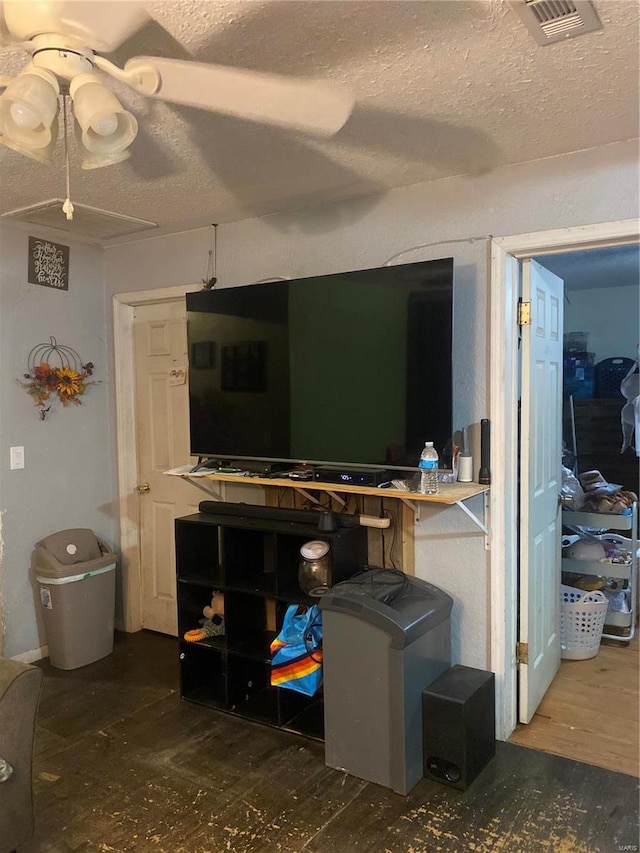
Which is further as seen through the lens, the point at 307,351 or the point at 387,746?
the point at 307,351

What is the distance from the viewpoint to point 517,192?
2.50m

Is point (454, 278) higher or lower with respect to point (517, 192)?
lower

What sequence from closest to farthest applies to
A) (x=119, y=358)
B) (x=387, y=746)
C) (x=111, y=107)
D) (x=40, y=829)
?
(x=111, y=107), (x=40, y=829), (x=387, y=746), (x=119, y=358)

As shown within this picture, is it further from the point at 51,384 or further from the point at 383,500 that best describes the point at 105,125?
the point at 51,384

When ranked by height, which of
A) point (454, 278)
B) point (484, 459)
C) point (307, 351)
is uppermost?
point (454, 278)

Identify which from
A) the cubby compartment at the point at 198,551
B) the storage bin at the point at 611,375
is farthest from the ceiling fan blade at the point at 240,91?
the storage bin at the point at 611,375

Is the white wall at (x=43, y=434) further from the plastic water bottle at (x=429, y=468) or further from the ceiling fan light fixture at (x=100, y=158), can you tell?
the plastic water bottle at (x=429, y=468)

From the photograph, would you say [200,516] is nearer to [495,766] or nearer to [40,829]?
[40,829]

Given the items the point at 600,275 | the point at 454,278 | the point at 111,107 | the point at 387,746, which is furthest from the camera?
the point at 600,275

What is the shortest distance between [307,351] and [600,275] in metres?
2.82

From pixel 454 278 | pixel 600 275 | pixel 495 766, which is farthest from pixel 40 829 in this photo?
pixel 600 275

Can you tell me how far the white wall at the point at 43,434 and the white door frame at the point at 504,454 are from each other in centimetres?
239

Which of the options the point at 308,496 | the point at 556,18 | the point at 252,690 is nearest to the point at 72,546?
the point at 252,690

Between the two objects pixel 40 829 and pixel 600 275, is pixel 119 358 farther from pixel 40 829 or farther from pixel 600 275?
pixel 600 275
